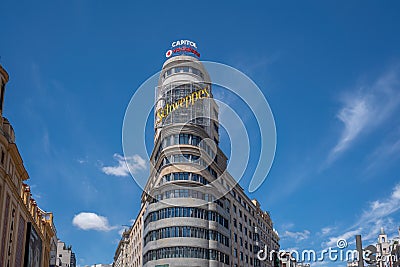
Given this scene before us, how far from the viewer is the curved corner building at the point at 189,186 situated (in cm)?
7525

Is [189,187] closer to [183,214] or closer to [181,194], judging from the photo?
[181,194]

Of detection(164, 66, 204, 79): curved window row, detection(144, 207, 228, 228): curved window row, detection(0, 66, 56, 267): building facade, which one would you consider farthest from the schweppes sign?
detection(0, 66, 56, 267): building facade

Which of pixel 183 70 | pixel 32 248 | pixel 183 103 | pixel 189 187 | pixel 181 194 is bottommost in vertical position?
pixel 32 248

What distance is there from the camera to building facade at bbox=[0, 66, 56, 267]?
126 ft

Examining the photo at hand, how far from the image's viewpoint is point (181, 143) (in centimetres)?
8000

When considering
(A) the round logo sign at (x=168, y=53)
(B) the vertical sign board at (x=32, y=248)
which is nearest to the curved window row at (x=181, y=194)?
(B) the vertical sign board at (x=32, y=248)

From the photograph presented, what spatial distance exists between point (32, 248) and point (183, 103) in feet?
139

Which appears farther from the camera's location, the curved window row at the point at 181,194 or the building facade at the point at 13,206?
the curved window row at the point at 181,194

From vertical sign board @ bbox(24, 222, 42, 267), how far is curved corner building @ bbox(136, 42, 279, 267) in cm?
2203

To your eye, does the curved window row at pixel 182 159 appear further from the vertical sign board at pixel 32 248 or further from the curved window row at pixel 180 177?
the vertical sign board at pixel 32 248

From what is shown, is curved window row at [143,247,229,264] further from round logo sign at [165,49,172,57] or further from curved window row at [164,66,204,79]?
round logo sign at [165,49,172,57]

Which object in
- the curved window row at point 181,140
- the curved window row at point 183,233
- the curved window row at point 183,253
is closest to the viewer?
the curved window row at point 183,253

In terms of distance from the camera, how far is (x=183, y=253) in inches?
2899

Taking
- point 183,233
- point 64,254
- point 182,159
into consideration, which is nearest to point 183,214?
point 183,233
